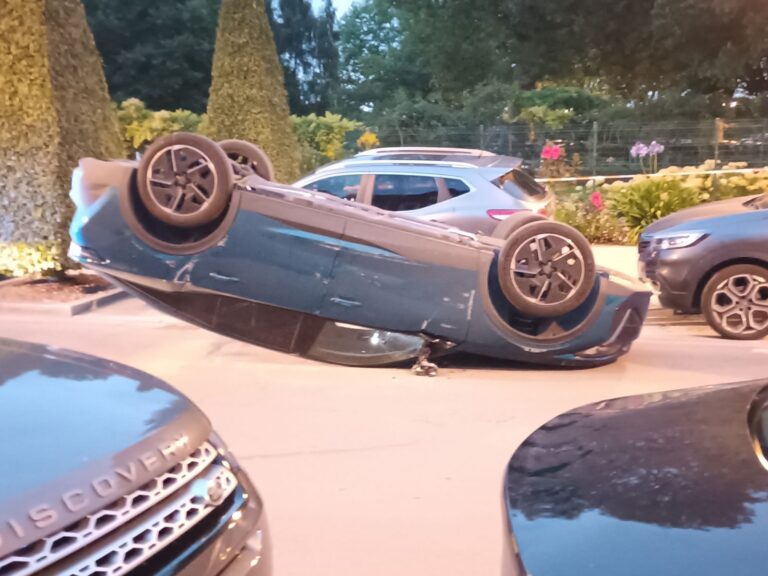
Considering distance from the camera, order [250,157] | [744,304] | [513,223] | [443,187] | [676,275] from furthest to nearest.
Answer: [443,187] → [676,275] → [744,304] → [250,157] → [513,223]

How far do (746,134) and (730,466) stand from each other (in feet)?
53.3

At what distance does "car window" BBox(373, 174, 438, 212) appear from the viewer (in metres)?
9.91

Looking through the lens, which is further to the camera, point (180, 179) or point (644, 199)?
point (644, 199)

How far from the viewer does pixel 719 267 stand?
26.2ft

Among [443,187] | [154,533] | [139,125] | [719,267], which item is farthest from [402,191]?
[139,125]

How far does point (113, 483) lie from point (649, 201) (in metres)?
12.2

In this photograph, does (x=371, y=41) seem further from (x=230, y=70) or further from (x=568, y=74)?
(x=230, y=70)

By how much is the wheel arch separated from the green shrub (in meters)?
5.31

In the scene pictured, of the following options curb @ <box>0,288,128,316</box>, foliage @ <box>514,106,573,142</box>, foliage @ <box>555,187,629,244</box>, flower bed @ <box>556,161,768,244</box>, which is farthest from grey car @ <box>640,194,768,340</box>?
foliage @ <box>514,106,573,142</box>

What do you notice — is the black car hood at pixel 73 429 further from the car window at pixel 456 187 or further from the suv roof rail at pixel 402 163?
the suv roof rail at pixel 402 163

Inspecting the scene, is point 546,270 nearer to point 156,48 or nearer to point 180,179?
point 180,179

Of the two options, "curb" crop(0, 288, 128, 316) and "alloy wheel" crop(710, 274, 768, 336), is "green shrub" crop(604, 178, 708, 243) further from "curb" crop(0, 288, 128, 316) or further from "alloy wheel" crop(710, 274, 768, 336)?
"curb" crop(0, 288, 128, 316)

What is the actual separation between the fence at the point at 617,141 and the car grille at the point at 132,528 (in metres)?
15.3

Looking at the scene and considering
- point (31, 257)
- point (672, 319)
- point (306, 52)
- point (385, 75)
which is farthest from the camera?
point (306, 52)
